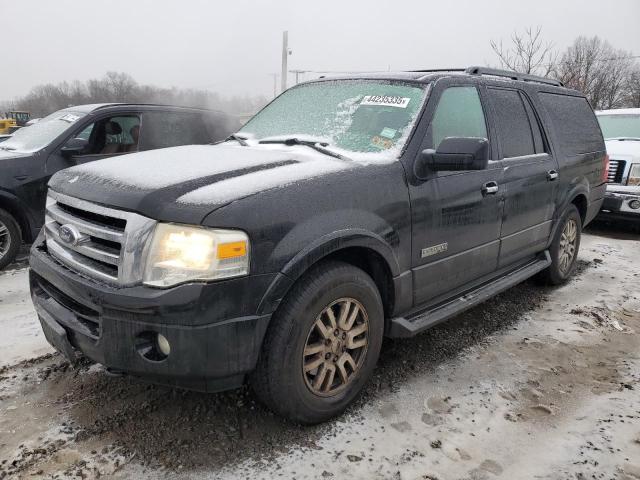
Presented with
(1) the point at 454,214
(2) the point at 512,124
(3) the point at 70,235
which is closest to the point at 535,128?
(2) the point at 512,124

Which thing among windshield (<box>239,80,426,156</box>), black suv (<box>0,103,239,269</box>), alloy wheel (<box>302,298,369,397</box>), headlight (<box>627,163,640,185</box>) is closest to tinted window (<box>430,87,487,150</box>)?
windshield (<box>239,80,426,156</box>)

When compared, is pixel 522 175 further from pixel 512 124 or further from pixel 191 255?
pixel 191 255

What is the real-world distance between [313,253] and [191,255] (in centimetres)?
55

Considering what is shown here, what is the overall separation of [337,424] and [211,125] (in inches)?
184

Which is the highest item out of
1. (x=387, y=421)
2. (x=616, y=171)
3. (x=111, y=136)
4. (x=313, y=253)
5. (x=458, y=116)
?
(x=458, y=116)

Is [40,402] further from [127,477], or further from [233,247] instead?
[233,247]

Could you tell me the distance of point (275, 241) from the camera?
→ 2178mm

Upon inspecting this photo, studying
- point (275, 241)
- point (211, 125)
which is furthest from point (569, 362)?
point (211, 125)

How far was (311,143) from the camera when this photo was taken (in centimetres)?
303

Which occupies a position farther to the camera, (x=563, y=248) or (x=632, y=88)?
(x=632, y=88)

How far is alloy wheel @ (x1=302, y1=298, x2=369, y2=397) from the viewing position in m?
2.45

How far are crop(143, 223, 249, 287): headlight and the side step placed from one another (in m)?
1.16

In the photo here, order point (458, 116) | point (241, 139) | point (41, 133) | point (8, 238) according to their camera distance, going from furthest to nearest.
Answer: point (41, 133) → point (8, 238) → point (241, 139) → point (458, 116)

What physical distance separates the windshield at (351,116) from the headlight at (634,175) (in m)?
5.65
